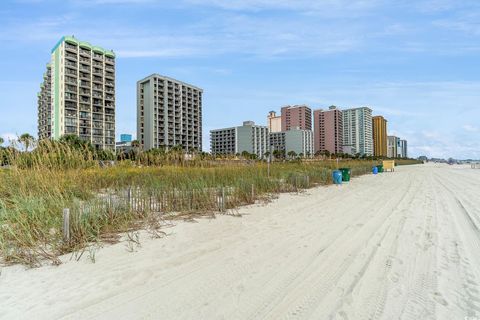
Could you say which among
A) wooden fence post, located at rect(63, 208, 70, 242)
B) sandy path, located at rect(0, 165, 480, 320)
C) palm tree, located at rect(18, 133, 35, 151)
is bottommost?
sandy path, located at rect(0, 165, 480, 320)

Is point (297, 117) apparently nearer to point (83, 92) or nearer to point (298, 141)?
point (298, 141)

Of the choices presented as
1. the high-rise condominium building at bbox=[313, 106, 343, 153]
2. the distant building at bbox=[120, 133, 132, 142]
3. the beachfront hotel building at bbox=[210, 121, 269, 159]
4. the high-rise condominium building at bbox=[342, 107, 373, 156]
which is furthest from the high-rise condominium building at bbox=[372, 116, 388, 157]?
the distant building at bbox=[120, 133, 132, 142]

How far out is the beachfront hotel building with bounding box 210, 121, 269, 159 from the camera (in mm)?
123875

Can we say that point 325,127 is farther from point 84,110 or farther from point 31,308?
point 31,308

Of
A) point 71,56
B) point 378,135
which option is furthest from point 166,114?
point 378,135

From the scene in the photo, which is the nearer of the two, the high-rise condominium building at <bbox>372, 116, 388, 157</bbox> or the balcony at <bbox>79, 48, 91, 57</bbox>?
the balcony at <bbox>79, 48, 91, 57</bbox>

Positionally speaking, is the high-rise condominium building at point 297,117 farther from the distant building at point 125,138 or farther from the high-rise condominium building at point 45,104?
the high-rise condominium building at point 45,104

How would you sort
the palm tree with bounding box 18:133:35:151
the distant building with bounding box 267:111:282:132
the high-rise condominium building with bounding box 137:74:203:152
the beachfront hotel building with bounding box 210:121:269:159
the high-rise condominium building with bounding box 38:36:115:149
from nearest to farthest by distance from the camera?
the palm tree with bounding box 18:133:35:151 → the high-rise condominium building with bounding box 38:36:115:149 → the high-rise condominium building with bounding box 137:74:203:152 → the beachfront hotel building with bounding box 210:121:269:159 → the distant building with bounding box 267:111:282:132

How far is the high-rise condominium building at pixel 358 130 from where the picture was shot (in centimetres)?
12419

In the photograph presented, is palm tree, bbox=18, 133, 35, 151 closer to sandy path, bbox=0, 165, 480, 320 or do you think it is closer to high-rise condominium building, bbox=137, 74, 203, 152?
sandy path, bbox=0, 165, 480, 320

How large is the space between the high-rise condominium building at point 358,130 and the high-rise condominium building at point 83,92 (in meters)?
97.8

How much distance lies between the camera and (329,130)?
132000 millimetres

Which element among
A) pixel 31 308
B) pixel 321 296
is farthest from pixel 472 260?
pixel 31 308

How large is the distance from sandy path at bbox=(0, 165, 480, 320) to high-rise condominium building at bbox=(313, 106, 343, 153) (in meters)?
128
